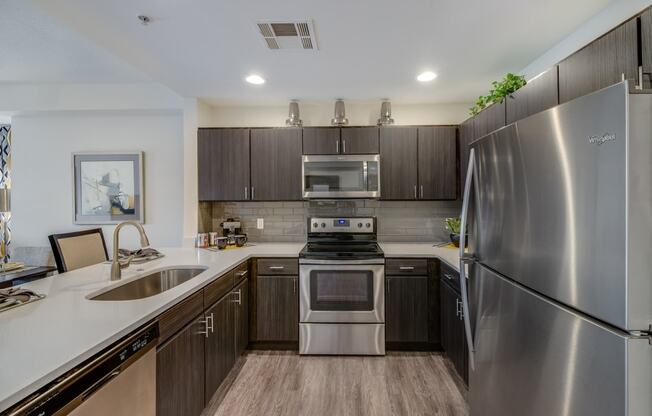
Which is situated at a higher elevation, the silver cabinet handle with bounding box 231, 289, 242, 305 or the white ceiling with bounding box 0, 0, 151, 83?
the white ceiling with bounding box 0, 0, 151, 83

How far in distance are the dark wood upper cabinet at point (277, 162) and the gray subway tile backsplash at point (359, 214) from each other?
0.32 m

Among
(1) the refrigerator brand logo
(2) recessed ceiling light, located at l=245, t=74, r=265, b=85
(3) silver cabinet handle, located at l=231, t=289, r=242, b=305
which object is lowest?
(3) silver cabinet handle, located at l=231, t=289, r=242, b=305

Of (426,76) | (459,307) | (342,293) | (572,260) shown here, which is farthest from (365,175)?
(572,260)

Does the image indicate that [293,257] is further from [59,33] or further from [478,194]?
[59,33]

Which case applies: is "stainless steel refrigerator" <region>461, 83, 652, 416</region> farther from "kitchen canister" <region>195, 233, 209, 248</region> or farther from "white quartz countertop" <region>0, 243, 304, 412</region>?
"kitchen canister" <region>195, 233, 209, 248</region>

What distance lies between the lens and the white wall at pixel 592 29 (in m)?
1.53

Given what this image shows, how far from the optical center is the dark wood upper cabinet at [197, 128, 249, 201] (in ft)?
10.1

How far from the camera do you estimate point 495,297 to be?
50.8 inches

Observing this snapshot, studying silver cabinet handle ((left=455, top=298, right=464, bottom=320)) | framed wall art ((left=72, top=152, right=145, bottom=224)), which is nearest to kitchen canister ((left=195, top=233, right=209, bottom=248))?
framed wall art ((left=72, top=152, right=145, bottom=224))

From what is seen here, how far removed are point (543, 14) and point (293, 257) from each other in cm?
245

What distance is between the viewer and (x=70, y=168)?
3404mm

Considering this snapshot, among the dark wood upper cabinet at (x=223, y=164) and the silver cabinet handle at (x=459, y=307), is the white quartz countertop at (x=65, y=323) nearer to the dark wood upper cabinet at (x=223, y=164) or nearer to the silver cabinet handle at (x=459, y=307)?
the dark wood upper cabinet at (x=223, y=164)

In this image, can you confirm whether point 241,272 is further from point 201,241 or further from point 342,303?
point 342,303

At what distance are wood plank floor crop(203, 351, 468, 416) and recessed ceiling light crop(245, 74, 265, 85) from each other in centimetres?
249
